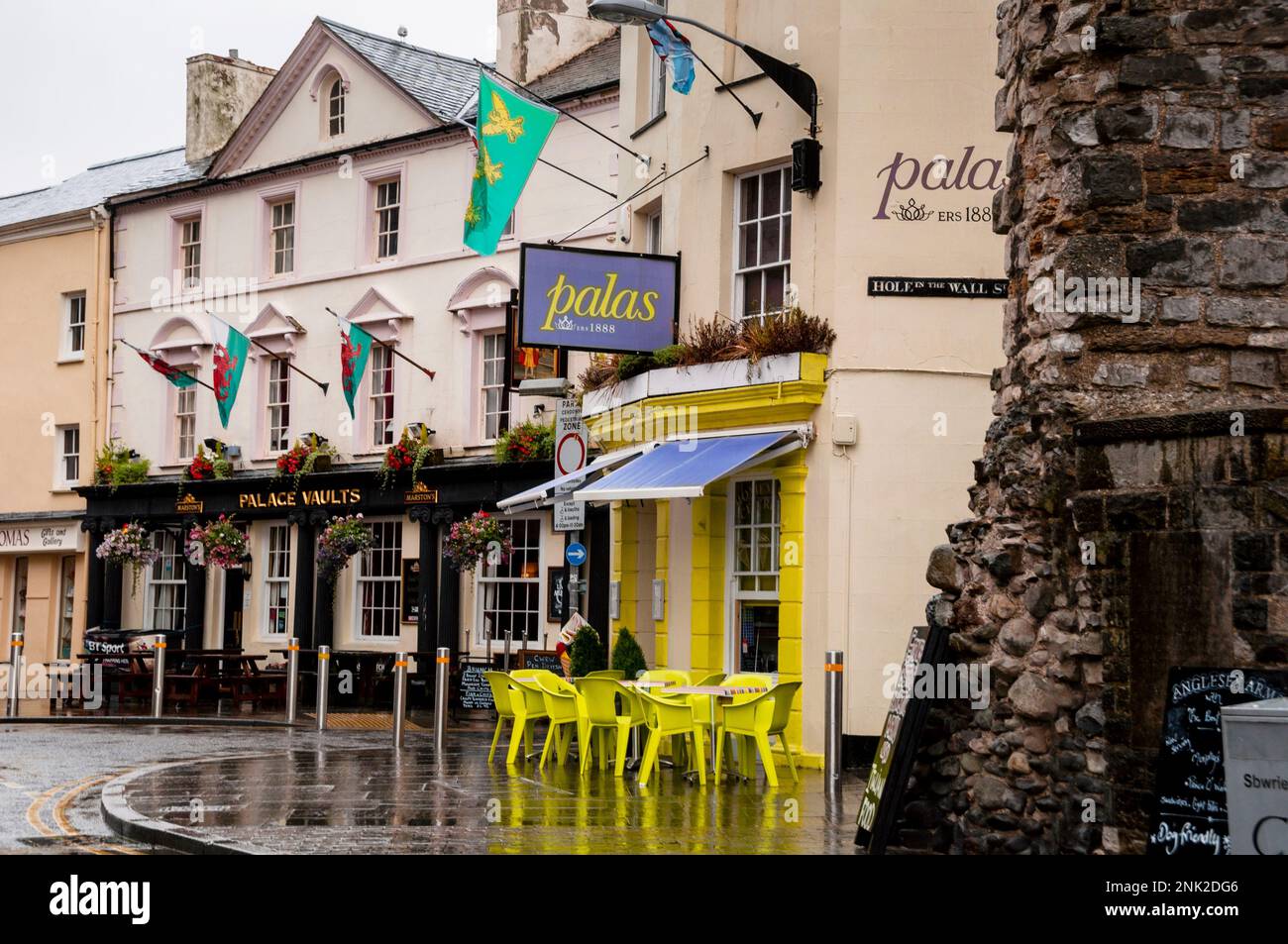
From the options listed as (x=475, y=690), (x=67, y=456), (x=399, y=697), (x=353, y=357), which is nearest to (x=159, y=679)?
(x=475, y=690)

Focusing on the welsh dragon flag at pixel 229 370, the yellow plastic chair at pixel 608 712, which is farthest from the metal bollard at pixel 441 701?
the welsh dragon flag at pixel 229 370

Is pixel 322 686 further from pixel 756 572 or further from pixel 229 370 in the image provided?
pixel 229 370

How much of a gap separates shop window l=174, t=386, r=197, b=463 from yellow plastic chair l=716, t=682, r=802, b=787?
65.9 feet

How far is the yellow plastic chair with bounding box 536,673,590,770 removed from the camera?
50.3ft

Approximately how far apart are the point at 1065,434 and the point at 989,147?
28.4ft

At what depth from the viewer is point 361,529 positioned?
27578mm

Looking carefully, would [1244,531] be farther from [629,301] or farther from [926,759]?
[629,301]

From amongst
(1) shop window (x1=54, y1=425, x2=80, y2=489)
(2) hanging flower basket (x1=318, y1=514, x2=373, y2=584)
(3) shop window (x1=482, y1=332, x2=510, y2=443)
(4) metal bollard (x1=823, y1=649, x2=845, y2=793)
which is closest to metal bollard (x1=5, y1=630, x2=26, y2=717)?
(2) hanging flower basket (x1=318, y1=514, x2=373, y2=584)

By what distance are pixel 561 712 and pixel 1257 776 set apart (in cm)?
935

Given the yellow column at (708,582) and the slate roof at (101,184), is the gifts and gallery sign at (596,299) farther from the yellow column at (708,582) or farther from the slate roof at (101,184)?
the slate roof at (101,184)

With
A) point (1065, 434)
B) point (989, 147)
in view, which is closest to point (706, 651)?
point (989, 147)

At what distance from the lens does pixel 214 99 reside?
1330 inches

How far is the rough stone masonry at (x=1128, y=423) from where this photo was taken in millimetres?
8188

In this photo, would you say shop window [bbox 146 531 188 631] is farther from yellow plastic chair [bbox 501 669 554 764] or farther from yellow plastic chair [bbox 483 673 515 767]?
yellow plastic chair [bbox 501 669 554 764]
